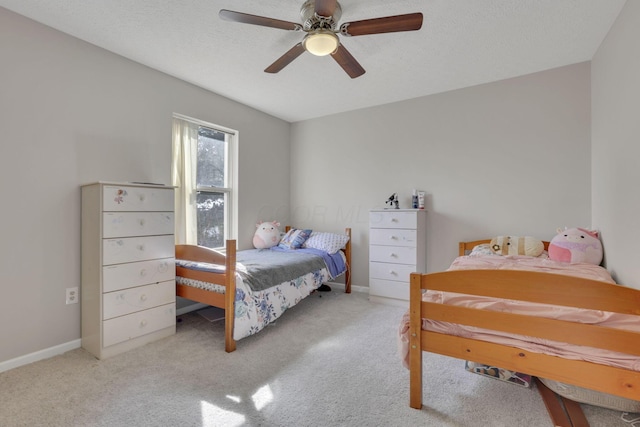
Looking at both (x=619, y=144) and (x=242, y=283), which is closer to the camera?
(x=619, y=144)

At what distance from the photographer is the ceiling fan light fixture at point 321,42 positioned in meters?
1.75

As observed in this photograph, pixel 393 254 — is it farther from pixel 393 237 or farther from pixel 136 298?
pixel 136 298

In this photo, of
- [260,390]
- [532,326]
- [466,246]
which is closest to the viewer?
[532,326]

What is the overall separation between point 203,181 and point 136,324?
160 centimetres

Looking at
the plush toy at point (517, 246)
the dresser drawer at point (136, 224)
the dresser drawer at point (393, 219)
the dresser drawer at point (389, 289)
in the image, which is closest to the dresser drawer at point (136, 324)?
the dresser drawer at point (136, 224)

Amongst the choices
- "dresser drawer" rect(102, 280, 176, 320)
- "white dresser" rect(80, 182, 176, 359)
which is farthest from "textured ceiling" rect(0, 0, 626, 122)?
"dresser drawer" rect(102, 280, 176, 320)

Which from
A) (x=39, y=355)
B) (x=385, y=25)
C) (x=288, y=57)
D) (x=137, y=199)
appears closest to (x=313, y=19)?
Answer: (x=288, y=57)

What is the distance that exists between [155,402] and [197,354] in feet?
1.73

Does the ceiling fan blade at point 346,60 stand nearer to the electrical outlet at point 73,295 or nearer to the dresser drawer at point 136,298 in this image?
the dresser drawer at point 136,298

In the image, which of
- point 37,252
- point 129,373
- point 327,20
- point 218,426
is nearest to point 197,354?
point 129,373

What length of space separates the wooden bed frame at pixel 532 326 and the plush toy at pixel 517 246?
1433mm

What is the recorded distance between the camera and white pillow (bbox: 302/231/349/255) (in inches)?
139

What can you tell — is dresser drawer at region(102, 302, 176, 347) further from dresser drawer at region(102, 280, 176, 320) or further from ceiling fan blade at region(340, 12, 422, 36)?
ceiling fan blade at region(340, 12, 422, 36)

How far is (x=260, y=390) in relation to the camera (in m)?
1.70
